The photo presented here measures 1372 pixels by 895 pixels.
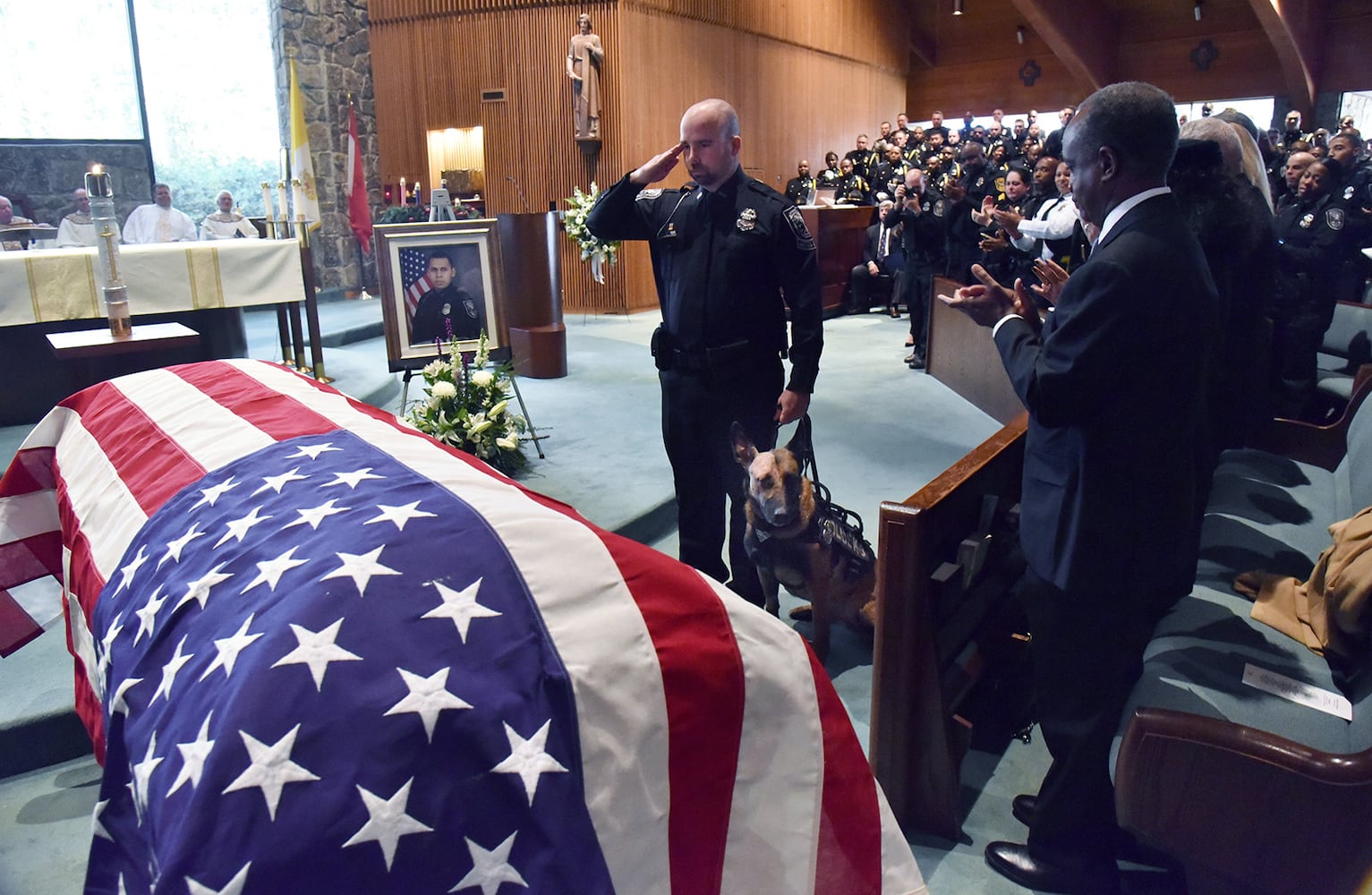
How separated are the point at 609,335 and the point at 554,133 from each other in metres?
2.86

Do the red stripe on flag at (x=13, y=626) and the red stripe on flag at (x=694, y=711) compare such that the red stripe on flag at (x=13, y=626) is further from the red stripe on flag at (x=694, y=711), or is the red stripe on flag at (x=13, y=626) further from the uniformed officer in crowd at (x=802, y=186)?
the uniformed officer in crowd at (x=802, y=186)

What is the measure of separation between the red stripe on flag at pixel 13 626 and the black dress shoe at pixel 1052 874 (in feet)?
7.22

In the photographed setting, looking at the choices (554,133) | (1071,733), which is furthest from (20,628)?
(554,133)

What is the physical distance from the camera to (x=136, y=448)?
1.69m

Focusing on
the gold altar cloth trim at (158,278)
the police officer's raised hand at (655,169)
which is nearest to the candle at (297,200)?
the gold altar cloth trim at (158,278)

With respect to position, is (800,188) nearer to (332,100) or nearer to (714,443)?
(332,100)

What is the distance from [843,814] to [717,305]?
171cm

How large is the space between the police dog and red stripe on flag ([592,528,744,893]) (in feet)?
4.38

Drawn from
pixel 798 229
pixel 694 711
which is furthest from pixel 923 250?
pixel 694 711

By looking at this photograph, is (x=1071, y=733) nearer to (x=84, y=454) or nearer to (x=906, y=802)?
(x=906, y=802)

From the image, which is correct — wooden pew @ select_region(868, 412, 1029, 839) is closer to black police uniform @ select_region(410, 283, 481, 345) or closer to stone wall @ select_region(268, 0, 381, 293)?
black police uniform @ select_region(410, 283, 481, 345)

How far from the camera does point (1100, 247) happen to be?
1602 mm

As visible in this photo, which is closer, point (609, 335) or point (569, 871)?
point (569, 871)

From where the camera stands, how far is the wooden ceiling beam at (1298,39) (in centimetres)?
1191
